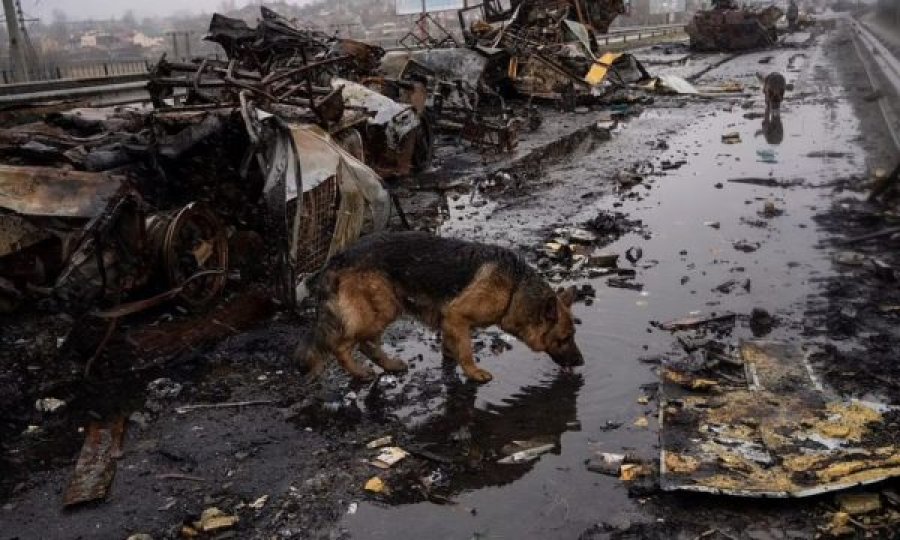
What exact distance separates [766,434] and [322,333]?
308cm

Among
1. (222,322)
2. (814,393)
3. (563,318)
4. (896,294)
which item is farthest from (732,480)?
(222,322)

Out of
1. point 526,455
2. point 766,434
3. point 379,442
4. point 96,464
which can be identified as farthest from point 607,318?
point 96,464

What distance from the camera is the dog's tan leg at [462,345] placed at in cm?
Result: 519

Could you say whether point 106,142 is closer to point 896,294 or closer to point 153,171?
point 153,171

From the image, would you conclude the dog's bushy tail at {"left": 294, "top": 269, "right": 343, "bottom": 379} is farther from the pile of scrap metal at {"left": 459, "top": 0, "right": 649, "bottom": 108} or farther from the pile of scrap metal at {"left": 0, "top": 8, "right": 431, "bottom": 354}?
the pile of scrap metal at {"left": 459, "top": 0, "right": 649, "bottom": 108}

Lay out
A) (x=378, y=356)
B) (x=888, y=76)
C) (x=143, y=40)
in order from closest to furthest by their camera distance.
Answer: (x=378, y=356)
(x=888, y=76)
(x=143, y=40)

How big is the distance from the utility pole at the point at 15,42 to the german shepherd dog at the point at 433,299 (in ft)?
47.2

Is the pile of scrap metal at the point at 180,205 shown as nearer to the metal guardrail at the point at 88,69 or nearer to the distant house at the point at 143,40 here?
the metal guardrail at the point at 88,69

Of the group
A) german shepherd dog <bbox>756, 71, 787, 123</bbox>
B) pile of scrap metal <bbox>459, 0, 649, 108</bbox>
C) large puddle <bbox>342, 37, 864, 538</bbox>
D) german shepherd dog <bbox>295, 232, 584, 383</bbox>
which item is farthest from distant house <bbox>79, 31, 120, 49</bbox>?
german shepherd dog <bbox>295, 232, 584, 383</bbox>

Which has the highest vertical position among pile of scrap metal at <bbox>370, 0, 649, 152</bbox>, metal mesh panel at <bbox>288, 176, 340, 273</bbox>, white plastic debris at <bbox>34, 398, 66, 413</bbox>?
pile of scrap metal at <bbox>370, 0, 649, 152</bbox>

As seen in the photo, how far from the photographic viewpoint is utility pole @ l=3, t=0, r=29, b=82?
15.7 m

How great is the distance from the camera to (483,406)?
514 cm

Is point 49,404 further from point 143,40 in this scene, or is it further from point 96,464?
point 143,40

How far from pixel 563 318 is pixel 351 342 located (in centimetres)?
162
